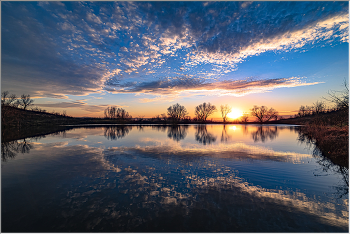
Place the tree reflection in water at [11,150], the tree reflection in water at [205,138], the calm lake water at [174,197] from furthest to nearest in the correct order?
the tree reflection in water at [205,138] < the tree reflection in water at [11,150] < the calm lake water at [174,197]

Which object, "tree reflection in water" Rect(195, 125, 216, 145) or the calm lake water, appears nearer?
the calm lake water

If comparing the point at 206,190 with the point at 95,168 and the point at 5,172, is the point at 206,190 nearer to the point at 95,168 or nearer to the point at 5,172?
the point at 95,168

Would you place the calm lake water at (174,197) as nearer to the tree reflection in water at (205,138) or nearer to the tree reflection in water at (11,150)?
the tree reflection in water at (11,150)

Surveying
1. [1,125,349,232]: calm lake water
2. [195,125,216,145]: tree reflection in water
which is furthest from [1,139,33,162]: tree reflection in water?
[195,125,216,145]: tree reflection in water

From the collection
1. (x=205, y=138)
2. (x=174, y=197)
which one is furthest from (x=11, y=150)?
(x=205, y=138)

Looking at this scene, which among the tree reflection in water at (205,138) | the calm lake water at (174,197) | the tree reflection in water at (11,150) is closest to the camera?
the calm lake water at (174,197)

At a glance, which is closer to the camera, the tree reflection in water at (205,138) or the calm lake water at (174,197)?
the calm lake water at (174,197)

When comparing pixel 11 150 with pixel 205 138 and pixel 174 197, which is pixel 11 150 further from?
pixel 205 138

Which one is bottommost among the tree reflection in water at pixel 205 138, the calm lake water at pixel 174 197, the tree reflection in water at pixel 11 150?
the calm lake water at pixel 174 197

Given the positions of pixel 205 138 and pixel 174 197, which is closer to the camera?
pixel 174 197

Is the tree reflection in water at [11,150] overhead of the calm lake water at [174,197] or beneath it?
overhead

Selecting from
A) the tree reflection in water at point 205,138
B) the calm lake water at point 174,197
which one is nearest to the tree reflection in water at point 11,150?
the calm lake water at point 174,197

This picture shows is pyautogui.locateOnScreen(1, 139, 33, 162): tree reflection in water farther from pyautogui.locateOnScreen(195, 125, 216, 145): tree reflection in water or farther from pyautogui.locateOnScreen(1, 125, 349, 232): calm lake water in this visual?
pyautogui.locateOnScreen(195, 125, 216, 145): tree reflection in water

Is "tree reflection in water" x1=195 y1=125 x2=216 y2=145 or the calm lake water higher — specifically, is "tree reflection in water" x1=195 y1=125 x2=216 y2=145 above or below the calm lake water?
above
